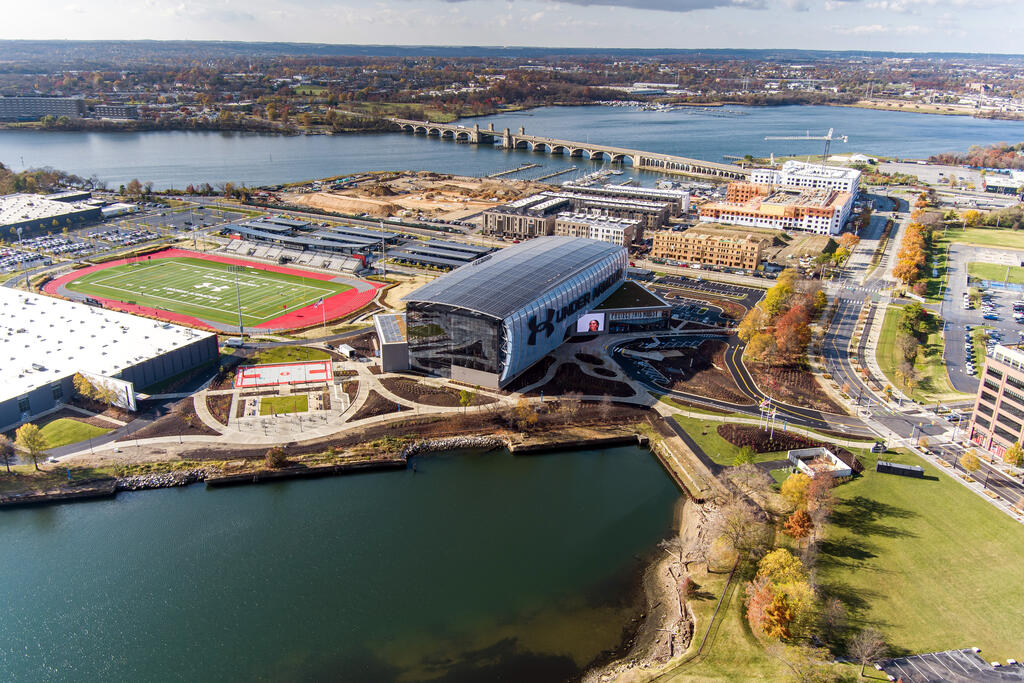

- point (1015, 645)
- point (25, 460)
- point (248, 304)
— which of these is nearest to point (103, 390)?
point (25, 460)

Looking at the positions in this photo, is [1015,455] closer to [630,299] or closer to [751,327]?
[751,327]

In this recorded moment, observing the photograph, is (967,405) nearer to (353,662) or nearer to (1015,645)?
(1015,645)

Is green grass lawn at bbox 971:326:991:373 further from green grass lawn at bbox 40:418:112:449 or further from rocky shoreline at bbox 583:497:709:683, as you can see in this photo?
green grass lawn at bbox 40:418:112:449

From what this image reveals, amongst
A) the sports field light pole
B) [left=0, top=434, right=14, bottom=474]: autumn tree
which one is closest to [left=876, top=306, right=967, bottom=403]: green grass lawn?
the sports field light pole

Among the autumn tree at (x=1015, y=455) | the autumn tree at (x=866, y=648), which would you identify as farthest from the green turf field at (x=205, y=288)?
the autumn tree at (x=1015, y=455)

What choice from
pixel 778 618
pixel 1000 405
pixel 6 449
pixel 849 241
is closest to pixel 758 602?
Result: pixel 778 618

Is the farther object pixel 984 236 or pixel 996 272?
pixel 984 236

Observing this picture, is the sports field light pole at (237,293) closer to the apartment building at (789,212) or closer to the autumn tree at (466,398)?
the autumn tree at (466,398)
